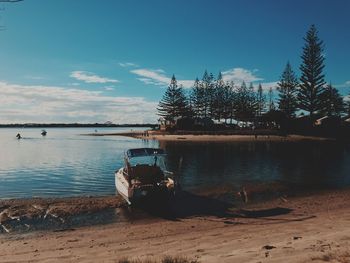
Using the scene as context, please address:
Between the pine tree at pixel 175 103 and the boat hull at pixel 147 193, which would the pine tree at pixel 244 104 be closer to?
the pine tree at pixel 175 103

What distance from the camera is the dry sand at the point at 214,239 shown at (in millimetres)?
8219

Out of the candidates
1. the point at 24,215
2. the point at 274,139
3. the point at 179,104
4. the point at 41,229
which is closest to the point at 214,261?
the point at 41,229

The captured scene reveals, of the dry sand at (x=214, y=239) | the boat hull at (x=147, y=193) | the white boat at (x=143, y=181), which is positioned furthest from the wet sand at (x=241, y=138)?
the dry sand at (x=214, y=239)

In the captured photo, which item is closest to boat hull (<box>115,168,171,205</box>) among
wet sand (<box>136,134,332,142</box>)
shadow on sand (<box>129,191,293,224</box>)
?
shadow on sand (<box>129,191,293,224</box>)

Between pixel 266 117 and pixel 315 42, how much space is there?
59.6ft

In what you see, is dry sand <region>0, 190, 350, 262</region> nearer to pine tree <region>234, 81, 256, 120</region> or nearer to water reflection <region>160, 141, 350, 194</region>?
water reflection <region>160, 141, 350, 194</region>

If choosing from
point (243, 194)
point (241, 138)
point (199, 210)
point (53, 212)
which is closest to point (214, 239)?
point (199, 210)

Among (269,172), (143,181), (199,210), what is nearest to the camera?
(199,210)

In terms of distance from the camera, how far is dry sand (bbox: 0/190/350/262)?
8.22m

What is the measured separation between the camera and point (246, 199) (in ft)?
61.9

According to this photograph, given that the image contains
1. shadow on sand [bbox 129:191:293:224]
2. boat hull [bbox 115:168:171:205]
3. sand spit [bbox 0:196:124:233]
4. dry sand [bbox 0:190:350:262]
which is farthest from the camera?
boat hull [bbox 115:168:171:205]

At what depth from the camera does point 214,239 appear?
35.3 feet

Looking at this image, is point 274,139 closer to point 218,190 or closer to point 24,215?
point 218,190

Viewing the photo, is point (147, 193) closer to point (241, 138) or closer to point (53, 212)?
point (53, 212)
